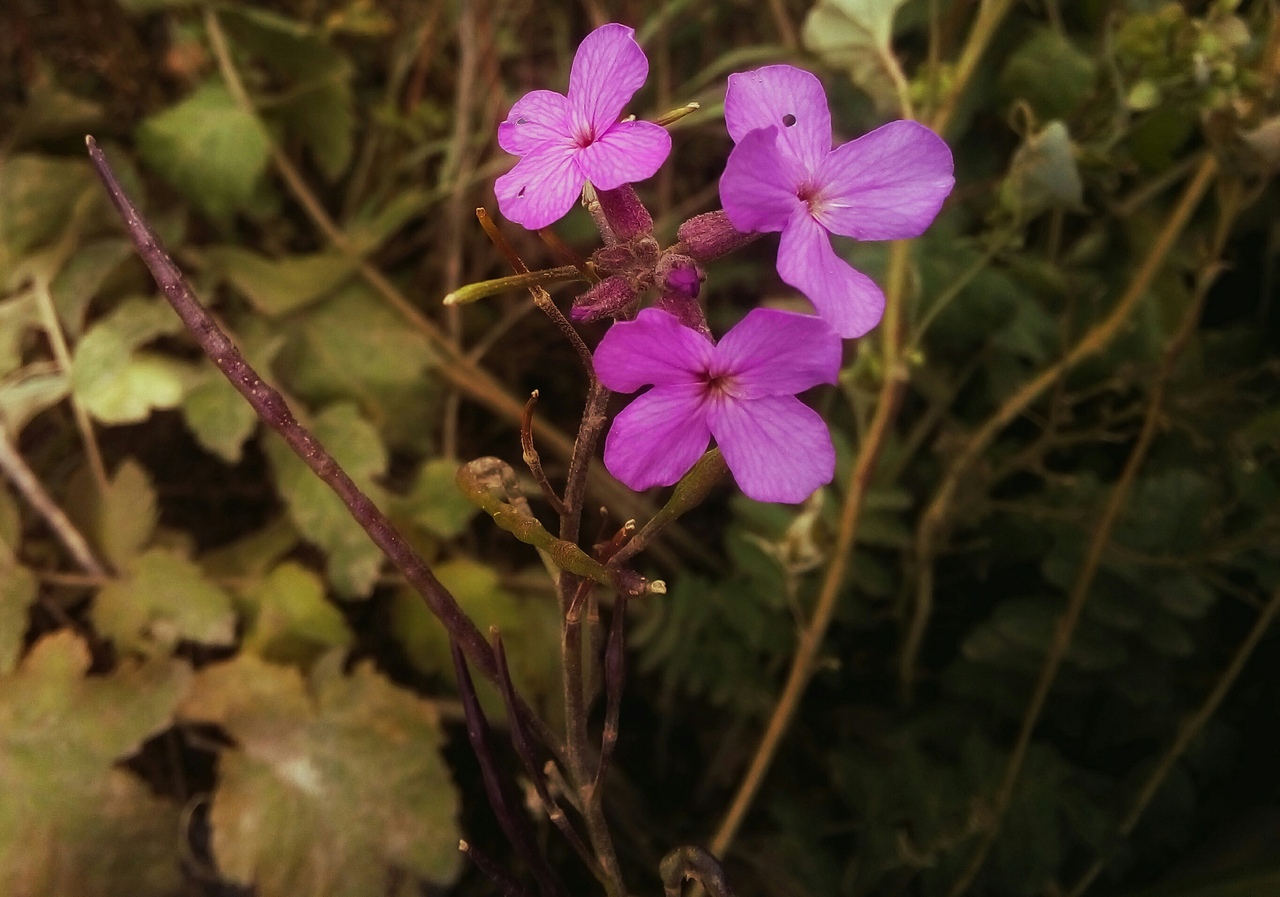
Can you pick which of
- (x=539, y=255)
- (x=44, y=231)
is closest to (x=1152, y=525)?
(x=539, y=255)

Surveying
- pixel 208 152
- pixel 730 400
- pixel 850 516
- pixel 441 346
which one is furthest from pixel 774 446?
pixel 208 152

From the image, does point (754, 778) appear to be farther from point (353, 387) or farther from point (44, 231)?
point (44, 231)

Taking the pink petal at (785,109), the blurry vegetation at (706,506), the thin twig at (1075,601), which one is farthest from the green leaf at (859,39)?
the pink petal at (785,109)

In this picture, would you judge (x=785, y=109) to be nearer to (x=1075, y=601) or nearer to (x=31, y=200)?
(x=1075, y=601)

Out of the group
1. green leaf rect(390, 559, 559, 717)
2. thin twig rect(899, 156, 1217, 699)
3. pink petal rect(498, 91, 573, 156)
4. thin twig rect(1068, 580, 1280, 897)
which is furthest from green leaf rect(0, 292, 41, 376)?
thin twig rect(1068, 580, 1280, 897)

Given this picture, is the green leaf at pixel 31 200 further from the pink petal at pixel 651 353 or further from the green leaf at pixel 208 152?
the pink petal at pixel 651 353
